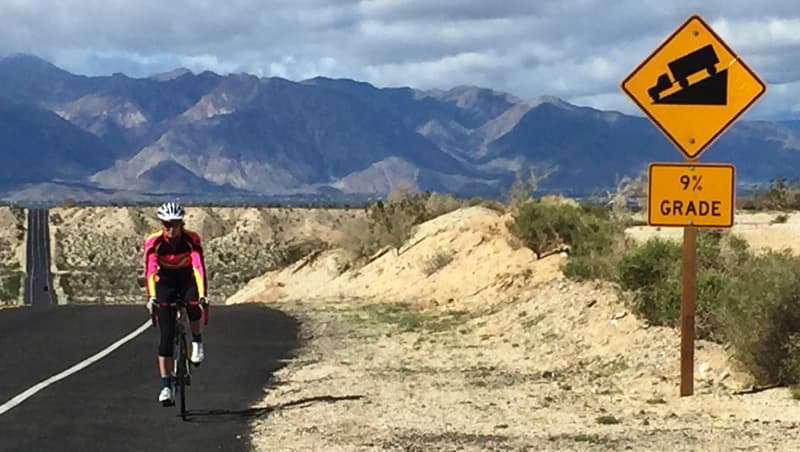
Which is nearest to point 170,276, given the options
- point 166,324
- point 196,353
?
point 166,324

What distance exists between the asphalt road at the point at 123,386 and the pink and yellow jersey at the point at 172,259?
1264 millimetres

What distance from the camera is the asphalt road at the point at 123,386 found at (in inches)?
397

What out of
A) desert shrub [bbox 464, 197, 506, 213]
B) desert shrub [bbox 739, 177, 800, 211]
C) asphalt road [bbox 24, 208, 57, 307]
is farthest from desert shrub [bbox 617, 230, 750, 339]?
asphalt road [bbox 24, 208, 57, 307]

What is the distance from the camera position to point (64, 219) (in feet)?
388

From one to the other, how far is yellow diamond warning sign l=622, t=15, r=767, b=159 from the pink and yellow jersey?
4.35 m

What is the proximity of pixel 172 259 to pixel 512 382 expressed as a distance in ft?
14.0

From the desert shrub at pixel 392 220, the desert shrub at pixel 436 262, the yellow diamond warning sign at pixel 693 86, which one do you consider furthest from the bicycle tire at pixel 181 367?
the desert shrub at pixel 392 220

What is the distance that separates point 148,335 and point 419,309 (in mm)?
6781

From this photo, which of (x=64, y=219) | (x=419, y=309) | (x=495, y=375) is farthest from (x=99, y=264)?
(x=495, y=375)

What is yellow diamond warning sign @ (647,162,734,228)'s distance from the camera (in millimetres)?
11367

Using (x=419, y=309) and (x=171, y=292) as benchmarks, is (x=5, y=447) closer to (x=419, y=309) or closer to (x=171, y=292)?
(x=171, y=292)

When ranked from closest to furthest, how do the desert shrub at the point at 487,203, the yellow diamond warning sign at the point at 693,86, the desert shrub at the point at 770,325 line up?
the yellow diamond warning sign at the point at 693,86 < the desert shrub at the point at 770,325 < the desert shrub at the point at 487,203

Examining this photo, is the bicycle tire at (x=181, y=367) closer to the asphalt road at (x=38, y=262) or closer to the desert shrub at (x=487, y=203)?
the desert shrub at (x=487, y=203)

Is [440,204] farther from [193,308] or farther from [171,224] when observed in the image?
[171,224]
